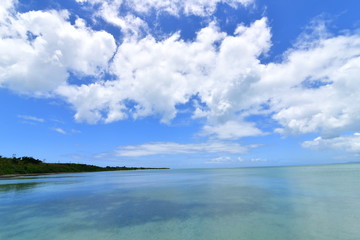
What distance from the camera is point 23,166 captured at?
408 ft

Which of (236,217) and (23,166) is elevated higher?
(23,166)

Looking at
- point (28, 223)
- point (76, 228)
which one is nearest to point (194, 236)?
point (76, 228)

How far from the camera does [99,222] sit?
18.8 m

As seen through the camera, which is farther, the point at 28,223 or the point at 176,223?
the point at 28,223

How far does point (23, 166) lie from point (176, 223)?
5604 inches

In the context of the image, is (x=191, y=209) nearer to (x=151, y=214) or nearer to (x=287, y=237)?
(x=151, y=214)

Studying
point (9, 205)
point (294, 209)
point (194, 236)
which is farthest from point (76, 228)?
point (294, 209)

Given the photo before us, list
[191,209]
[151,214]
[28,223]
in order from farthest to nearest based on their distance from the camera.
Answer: [191,209]
[151,214]
[28,223]

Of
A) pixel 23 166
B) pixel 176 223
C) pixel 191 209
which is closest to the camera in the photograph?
pixel 176 223

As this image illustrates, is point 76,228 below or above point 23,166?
below

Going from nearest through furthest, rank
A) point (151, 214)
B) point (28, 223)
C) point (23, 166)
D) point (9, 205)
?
1. point (28, 223)
2. point (151, 214)
3. point (9, 205)
4. point (23, 166)

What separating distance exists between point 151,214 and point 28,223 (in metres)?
11.3

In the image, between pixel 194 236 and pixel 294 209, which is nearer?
pixel 194 236

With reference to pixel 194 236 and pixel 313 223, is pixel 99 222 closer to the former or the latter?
pixel 194 236
